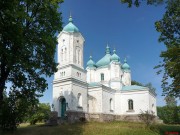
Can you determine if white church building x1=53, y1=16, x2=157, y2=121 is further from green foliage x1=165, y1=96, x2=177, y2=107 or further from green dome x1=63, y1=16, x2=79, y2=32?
green foliage x1=165, y1=96, x2=177, y2=107

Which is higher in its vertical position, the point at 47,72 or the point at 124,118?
the point at 47,72

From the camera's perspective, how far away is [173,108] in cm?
4544

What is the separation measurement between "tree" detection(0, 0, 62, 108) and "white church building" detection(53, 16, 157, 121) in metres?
11.8

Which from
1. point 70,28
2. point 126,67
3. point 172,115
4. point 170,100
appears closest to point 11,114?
point 70,28

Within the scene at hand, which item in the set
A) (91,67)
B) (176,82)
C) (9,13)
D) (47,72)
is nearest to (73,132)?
(47,72)

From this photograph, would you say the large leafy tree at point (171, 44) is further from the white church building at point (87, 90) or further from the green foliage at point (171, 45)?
the white church building at point (87, 90)

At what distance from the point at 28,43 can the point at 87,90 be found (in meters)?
18.0

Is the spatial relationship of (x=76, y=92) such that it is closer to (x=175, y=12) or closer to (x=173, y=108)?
(x=175, y=12)

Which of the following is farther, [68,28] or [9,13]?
[68,28]

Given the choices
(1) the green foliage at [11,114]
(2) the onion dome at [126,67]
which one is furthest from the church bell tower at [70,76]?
(2) the onion dome at [126,67]

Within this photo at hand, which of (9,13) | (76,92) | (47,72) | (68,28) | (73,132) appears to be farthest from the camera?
(68,28)

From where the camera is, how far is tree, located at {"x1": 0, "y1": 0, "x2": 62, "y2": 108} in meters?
13.8

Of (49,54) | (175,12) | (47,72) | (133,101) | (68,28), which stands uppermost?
(68,28)

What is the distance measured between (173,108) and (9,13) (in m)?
39.7
